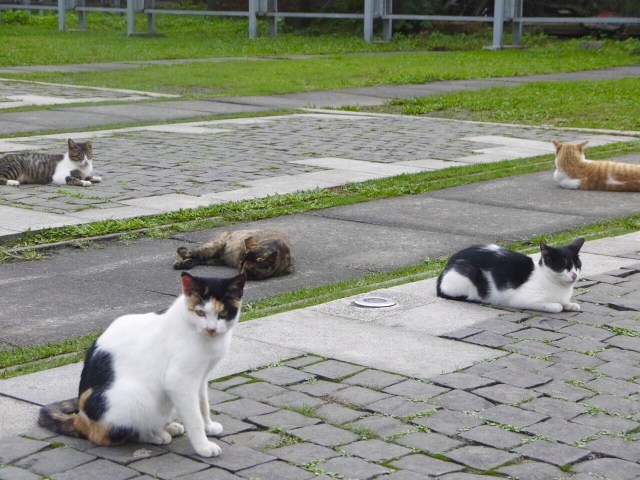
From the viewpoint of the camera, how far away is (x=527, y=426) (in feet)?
16.7

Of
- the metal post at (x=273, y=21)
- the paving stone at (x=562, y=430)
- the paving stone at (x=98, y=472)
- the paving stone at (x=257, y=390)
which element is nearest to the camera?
the paving stone at (x=98, y=472)

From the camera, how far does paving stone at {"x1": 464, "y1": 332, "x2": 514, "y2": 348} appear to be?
6.36 metres

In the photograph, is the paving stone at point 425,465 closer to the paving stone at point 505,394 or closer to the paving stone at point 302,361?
the paving stone at point 505,394

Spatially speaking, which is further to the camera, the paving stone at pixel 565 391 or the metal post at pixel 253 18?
the metal post at pixel 253 18

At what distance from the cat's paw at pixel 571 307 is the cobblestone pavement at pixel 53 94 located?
1324 centimetres

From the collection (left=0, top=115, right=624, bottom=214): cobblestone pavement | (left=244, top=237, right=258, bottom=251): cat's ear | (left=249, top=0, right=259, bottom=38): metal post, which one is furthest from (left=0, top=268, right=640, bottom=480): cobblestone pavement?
(left=249, top=0, right=259, bottom=38): metal post

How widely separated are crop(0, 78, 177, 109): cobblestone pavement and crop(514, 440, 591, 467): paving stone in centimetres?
1491

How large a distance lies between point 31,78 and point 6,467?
65.1ft

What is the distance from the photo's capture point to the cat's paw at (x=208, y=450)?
465 cm

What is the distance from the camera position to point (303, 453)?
4.74 metres

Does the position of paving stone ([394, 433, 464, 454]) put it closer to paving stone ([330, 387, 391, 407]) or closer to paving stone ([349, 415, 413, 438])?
paving stone ([349, 415, 413, 438])

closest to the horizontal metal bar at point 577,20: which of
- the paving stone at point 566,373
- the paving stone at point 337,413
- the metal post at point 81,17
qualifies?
the metal post at point 81,17

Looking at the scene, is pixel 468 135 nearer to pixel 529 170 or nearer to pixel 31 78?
pixel 529 170

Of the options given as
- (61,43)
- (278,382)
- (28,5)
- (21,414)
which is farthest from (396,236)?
(28,5)
